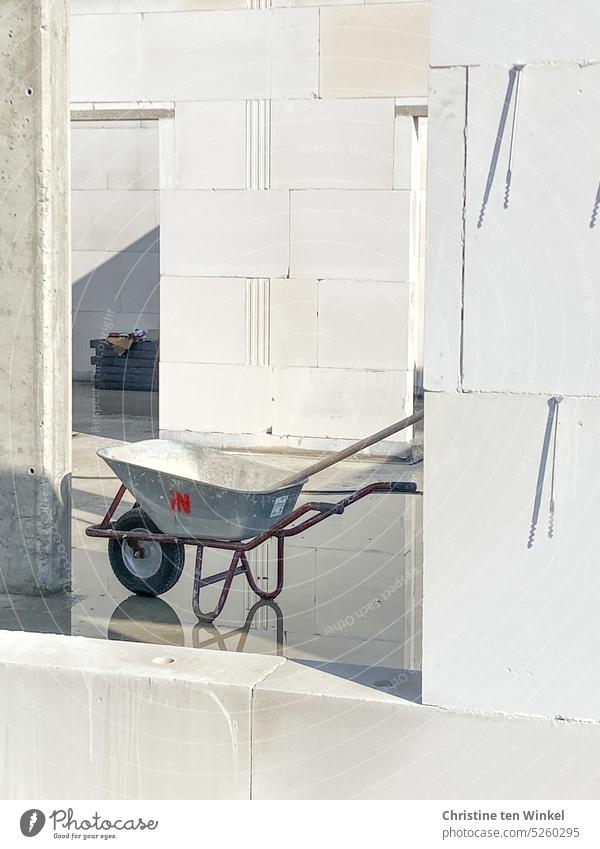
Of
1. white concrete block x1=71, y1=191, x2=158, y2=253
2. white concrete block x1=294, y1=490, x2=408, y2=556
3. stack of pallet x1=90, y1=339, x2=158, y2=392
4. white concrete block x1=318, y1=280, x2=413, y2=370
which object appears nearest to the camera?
white concrete block x1=294, y1=490, x2=408, y2=556

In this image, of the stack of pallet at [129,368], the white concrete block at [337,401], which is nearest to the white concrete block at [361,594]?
the white concrete block at [337,401]

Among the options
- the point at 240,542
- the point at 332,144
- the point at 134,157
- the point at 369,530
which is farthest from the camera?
the point at 134,157

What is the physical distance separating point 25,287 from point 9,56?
47.8 inches

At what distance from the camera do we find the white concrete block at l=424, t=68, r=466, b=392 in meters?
3.88

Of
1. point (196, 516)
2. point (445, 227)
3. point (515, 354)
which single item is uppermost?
point (445, 227)

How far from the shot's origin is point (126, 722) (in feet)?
14.4

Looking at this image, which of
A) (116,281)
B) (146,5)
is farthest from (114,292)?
(146,5)

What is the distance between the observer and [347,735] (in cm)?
417

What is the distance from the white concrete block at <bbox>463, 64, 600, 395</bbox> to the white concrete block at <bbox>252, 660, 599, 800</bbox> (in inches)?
45.6

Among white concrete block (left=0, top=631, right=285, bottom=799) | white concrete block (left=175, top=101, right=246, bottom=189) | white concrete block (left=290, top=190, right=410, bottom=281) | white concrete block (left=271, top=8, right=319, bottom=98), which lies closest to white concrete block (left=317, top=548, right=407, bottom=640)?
white concrete block (left=0, top=631, right=285, bottom=799)

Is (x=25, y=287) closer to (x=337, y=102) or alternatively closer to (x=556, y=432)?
(x=556, y=432)

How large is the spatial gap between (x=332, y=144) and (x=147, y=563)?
560cm

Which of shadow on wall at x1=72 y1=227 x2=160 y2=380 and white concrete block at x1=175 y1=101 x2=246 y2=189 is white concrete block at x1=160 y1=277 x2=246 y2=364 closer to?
white concrete block at x1=175 y1=101 x2=246 y2=189

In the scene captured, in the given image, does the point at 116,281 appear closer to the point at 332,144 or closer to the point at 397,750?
the point at 332,144
